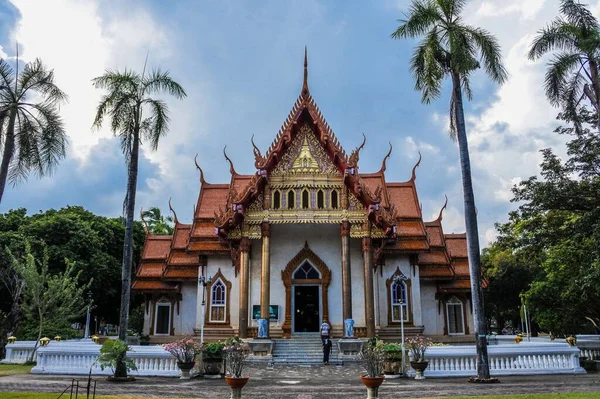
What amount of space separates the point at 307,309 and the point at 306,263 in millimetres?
1927

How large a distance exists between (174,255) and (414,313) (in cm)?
1105

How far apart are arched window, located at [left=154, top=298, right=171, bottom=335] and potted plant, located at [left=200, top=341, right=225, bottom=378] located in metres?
9.26

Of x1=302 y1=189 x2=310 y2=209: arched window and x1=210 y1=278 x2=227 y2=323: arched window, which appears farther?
x1=210 y1=278 x2=227 y2=323: arched window

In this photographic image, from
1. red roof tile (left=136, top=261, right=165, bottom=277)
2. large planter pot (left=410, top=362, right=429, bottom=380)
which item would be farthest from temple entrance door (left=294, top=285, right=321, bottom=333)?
large planter pot (left=410, top=362, right=429, bottom=380)

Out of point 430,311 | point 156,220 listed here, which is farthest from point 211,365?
point 156,220

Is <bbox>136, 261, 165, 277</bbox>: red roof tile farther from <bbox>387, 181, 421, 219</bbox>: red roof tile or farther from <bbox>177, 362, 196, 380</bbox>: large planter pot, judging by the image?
<bbox>387, 181, 421, 219</bbox>: red roof tile

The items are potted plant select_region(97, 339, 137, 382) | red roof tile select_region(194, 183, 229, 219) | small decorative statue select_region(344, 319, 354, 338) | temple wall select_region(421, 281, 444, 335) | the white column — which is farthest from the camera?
red roof tile select_region(194, 183, 229, 219)

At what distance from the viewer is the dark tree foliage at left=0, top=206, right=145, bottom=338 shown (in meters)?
27.9

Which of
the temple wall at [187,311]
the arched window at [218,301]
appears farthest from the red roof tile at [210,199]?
the arched window at [218,301]

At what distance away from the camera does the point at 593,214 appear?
47.7 feet

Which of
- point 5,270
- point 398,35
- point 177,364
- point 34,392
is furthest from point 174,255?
point 398,35

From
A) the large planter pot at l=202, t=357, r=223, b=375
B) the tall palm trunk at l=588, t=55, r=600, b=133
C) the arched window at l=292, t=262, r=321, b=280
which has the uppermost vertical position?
the tall palm trunk at l=588, t=55, r=600, b=133

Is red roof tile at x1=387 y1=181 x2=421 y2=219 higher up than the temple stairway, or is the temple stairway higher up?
red roof tile at x1=387 y1=181 x2=421 y2=219

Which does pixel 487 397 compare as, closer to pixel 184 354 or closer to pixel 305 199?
pixel 184 354
